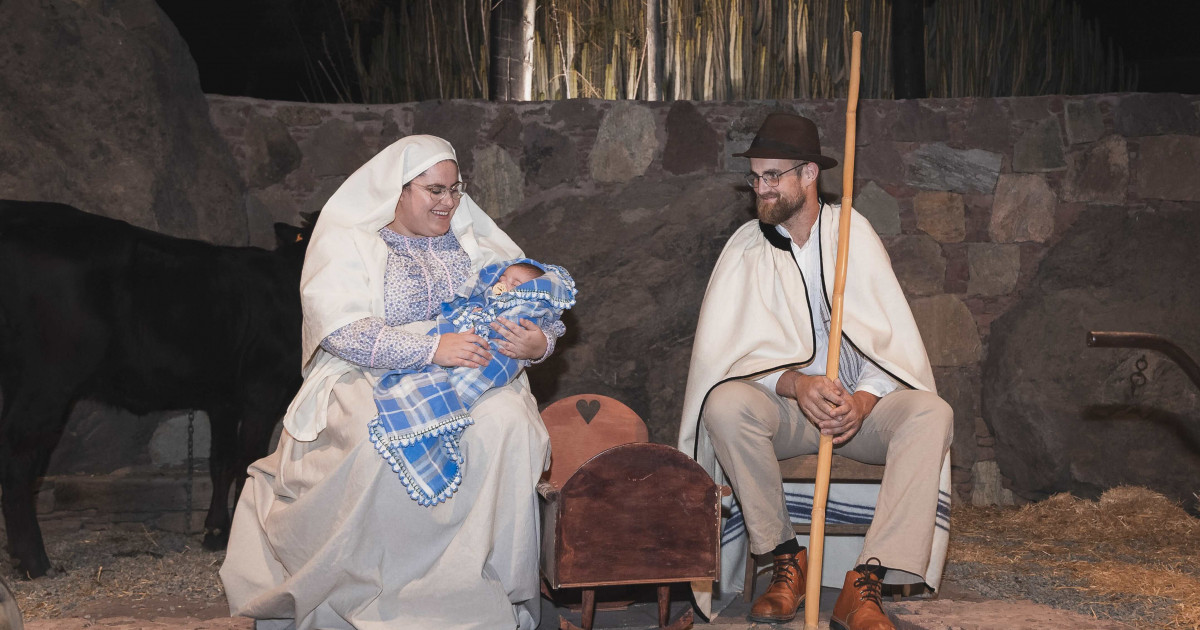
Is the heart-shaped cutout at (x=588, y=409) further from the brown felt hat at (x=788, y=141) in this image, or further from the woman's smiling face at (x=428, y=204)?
the brown felt hat at (x=788, y=141)

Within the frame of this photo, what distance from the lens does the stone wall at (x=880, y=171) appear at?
16.5ft

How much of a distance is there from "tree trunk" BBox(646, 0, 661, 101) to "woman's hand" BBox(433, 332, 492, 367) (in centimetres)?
308

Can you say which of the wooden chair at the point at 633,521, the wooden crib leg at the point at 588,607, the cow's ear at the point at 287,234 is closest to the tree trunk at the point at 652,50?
the cow's ear at the point at 287,234

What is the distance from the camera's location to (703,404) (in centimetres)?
315

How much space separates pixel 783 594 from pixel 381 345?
51.7 inches

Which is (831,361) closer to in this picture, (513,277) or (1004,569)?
(513,277)

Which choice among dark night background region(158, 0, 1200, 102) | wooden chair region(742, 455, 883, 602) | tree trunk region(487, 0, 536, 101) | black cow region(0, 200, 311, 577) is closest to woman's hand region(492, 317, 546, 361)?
wooden chair region(742, 455, 883, 602)

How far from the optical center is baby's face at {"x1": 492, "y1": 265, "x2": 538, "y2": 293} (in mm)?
2842

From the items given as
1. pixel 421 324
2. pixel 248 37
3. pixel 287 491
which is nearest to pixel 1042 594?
pixel 421 324

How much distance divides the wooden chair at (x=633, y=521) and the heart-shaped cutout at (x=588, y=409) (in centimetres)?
61

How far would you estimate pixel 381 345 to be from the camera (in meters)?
2.71

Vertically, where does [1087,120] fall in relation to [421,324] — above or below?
above

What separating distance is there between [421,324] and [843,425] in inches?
49.3

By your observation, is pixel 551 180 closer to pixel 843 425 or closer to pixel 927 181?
pixel 927 181
